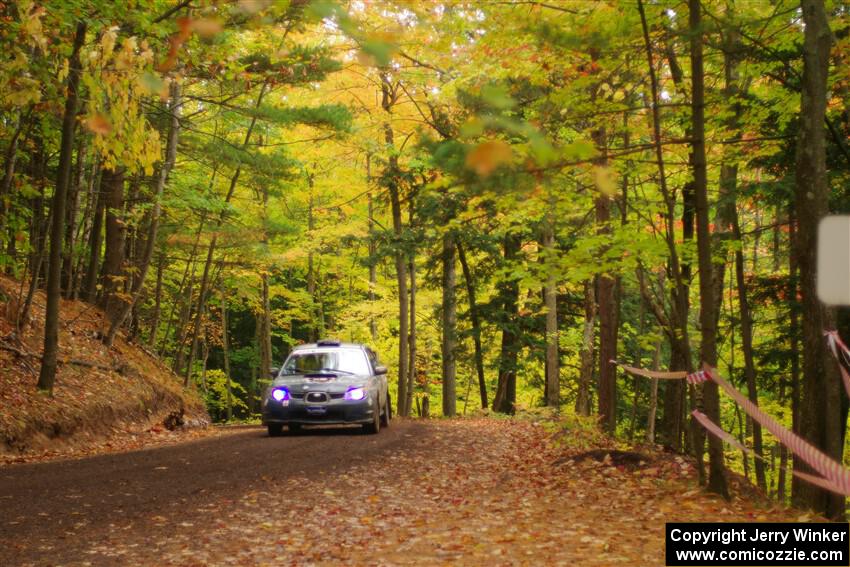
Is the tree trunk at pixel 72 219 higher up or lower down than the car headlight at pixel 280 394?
higher up

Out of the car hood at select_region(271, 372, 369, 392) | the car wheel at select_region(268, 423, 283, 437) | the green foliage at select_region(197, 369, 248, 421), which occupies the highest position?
the car hood at select_region(271, 372, 369, 392)

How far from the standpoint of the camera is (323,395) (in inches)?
545

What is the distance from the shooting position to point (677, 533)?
19.7ft

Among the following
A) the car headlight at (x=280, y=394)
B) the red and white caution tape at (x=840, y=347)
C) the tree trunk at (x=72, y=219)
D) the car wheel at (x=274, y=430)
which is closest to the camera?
the red and white caution tape at (x=840, y=347)

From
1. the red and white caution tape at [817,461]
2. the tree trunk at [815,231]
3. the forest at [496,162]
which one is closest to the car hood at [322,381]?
the forest at [496,162]

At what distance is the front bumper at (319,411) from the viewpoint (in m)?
13.8

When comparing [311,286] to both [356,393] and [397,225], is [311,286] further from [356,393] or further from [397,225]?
[356,393]

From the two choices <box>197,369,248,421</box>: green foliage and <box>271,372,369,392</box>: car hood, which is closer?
<box>271,372,369,392</box>: car hood

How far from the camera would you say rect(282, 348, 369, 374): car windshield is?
14.6 meters

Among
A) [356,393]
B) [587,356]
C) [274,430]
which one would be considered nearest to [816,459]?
[356,393]

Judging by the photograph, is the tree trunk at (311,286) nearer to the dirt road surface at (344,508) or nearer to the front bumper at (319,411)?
the front bumper at (319,411)

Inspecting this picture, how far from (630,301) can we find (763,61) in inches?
648

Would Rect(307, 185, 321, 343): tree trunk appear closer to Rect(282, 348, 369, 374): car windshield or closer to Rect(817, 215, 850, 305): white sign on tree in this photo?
Rect(282, 348, 369, 374): car windshield

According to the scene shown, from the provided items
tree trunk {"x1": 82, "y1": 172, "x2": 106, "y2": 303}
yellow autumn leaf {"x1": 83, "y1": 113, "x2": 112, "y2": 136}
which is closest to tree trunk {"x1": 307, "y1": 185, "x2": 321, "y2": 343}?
tree trunk {"x1": 82, "y1": 172, "x2": 106, "y2": 303}
